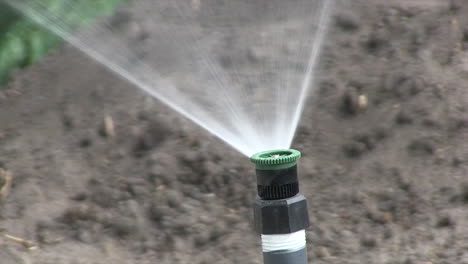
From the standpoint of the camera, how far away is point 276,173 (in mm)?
1880

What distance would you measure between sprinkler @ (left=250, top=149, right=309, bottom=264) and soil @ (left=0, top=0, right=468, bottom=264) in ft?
2.35

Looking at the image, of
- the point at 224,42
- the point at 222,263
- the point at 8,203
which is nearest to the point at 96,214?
the point at 8,203

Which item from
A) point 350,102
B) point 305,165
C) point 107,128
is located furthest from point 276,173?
point 107,128

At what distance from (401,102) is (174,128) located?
888mm

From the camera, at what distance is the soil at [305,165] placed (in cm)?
272

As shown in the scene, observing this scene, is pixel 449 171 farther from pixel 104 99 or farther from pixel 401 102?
pixel 104 99

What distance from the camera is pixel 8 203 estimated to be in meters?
2.97

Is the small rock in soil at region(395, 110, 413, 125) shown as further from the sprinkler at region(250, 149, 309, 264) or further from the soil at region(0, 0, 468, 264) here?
the sprinkler at region(250, 149, 309, 264)

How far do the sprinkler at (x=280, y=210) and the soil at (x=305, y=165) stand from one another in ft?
2.35

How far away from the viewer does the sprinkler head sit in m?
1.86

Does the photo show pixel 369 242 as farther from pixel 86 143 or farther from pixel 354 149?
pixel 86 143

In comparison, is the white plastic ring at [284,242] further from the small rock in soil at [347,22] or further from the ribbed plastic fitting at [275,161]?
the small rock in soil at [347,22]

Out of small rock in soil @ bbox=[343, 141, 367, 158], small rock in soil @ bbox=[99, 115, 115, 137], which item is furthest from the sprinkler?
small rock in soil @ bbox=[99, 115, 115, 137]

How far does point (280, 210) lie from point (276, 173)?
9cm
